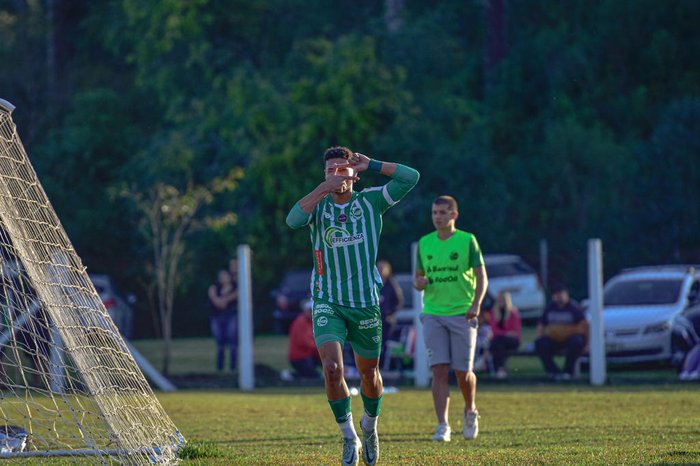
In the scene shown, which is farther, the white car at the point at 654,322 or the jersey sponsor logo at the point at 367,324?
the white car at the point at 654,322

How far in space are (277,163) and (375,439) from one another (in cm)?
2551

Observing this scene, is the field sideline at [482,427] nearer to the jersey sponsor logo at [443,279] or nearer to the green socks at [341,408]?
the green socks at [341,408]

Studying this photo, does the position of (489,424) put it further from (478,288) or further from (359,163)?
(359,163)

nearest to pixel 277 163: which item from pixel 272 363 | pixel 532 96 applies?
pixel 272 363

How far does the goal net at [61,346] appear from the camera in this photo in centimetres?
830

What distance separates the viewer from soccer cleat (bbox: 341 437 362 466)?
837cm

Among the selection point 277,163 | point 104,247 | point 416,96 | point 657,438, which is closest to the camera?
point 657,438

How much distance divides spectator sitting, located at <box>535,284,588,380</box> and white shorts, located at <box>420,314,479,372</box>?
8644mm

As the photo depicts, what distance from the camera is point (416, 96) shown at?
38.4 metres

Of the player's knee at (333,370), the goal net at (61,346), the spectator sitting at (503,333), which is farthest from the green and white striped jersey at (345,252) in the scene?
the spectator sitting at (503,333)

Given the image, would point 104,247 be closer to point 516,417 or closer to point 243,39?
point 243,39

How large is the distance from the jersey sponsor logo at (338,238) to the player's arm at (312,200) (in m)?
0.17

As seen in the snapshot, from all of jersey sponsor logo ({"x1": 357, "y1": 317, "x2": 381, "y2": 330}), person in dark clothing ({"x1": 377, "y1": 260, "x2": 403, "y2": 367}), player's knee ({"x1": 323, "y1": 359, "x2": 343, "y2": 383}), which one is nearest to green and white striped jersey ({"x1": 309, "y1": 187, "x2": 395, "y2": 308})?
jersey sponsor logo ({"x1": 357, "y1": 317, "x2": 381, "y2": 330})

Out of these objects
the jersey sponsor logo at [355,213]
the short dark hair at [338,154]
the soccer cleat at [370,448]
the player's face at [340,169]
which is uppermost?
the short dark hair at [338,154]
